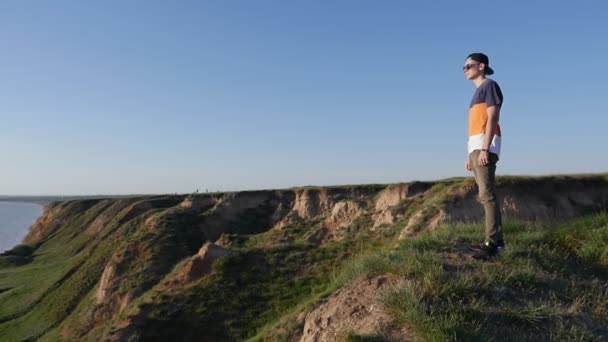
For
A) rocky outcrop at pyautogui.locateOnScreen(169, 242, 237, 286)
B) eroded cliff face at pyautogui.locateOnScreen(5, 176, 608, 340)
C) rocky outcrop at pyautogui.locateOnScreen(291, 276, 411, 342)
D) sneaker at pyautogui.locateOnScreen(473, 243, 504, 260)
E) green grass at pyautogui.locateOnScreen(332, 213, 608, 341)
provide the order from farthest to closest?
eroded cliff face at pyautogui.locateOnScreen(5, 176, 608, 340)
rocky outcrop at pyautogui.locateOnScreen(169, 242, 237, 286)
sneaker at pyautogui.locateOnScreen(473, 243, 504, 260)
rocky outcrop at pyautogui.locateOnScreen(291, 276, 411, 342)
green grass at pyautogui.locateOnScreen(332, 213, 608, 341)

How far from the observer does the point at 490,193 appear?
6.59 m

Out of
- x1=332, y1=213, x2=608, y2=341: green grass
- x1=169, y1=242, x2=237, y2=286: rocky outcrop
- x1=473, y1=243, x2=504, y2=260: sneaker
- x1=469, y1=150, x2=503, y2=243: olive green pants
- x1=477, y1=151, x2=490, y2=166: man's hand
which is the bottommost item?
x1=169, y1=242, x2=237, y2=286: rocky outcrop

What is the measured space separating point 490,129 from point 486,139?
0.51 ft

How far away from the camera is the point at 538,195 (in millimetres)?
23000

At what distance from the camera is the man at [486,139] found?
6340 mm

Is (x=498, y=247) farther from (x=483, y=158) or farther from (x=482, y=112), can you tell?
(x=482, y=112)

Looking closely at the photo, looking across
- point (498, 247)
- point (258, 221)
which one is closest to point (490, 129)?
point (498, 247)

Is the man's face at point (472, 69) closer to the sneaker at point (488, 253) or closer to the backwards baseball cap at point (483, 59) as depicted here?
the backwards baseball cap at point (483, 59)

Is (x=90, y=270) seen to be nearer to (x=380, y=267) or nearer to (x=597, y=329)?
(x=380, y=267)

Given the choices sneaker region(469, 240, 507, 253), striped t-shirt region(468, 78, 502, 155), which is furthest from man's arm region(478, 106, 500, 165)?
sneaker region(469, 240, 507, 253)

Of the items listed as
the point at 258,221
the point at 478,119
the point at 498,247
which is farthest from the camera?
the point at 258,221

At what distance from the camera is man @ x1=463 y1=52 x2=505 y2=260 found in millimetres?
6340

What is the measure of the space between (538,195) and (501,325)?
20844 mm

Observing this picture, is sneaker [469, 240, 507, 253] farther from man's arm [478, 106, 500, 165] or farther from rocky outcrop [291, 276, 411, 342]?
rocky outcrop [291, 276, 411, 342]
